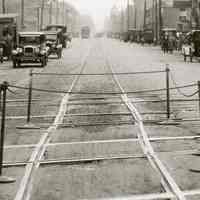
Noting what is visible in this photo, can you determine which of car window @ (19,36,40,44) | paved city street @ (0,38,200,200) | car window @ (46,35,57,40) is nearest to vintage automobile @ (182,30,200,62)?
car window @ (19,36,40,44)

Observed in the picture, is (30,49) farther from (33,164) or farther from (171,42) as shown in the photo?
(171,42)

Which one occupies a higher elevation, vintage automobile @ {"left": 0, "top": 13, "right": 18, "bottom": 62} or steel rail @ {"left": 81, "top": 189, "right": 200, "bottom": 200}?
vintage automobile @ {"left": 0, "top": 13, "right": 18, "bottom": 62}

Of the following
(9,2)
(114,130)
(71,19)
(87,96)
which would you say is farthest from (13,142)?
(71,19)

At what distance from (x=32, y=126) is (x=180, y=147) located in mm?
3559

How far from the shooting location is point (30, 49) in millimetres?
31625

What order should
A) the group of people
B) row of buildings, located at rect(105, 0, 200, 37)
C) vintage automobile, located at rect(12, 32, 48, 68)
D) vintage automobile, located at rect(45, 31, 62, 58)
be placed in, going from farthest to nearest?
row of buildings, located at rect(105, 0, 200, 37) < the group of people < vintage automobile, located at rect(45, 31, 62, 58) < vintage automobile, located at rect(12, 32, 48, 68)

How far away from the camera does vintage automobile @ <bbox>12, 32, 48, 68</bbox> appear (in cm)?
3161

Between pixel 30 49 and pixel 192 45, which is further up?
pixel 192 45

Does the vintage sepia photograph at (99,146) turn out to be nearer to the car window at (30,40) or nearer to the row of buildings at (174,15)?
the car window at (30,40)

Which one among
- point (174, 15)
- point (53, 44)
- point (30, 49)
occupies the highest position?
point (174, 15)

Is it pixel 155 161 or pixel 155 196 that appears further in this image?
pixel 155 161

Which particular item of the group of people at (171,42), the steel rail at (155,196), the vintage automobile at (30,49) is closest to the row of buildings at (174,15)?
the group of people at (171,42)

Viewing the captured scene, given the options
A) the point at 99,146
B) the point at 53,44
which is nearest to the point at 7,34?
the point at 53,44

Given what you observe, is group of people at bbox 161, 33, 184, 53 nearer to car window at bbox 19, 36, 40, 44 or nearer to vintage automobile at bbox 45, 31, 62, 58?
vintage automobile at bbox 45, 31, 62, 58
